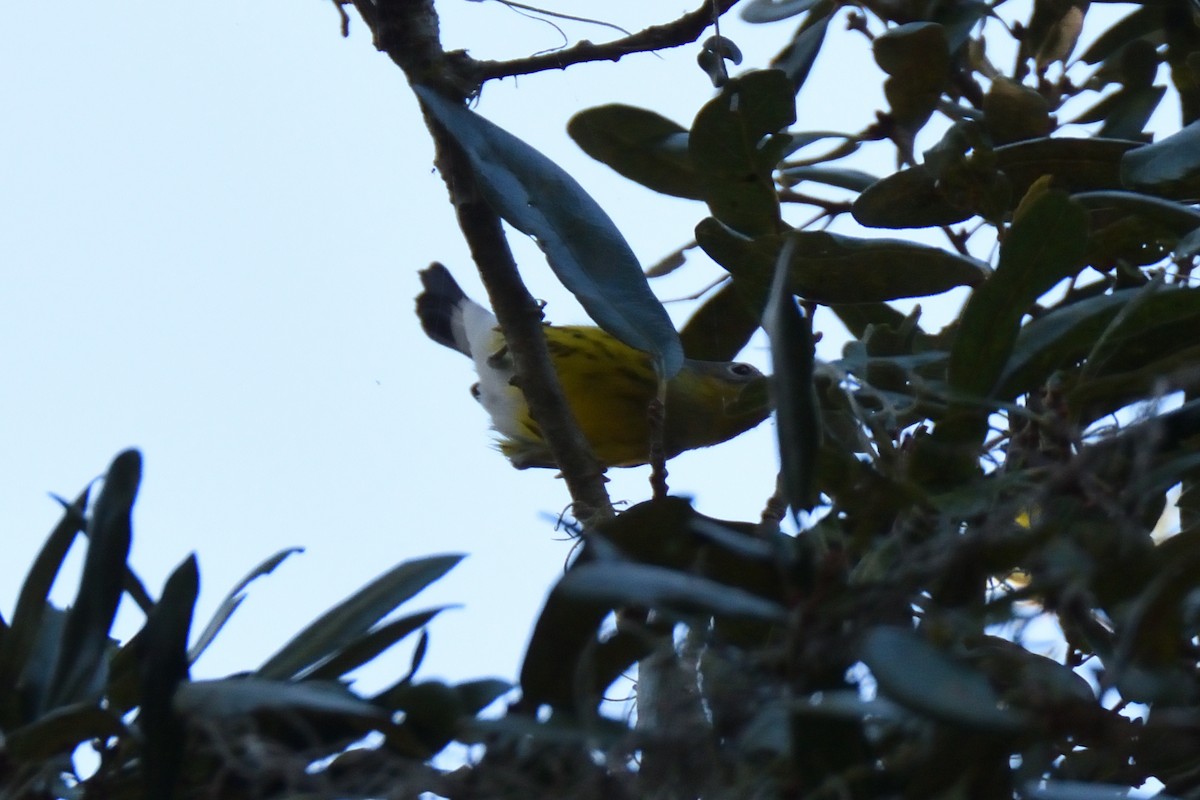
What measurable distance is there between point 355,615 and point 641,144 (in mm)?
1461

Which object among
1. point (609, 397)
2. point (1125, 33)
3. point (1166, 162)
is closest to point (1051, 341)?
point (1166, 162)

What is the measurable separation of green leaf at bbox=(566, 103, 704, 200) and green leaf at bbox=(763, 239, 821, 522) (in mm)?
Answer: 1477

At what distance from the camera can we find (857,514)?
2.75 feet

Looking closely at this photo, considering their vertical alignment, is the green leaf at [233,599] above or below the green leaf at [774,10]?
below

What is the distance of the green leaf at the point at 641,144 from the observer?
2252 mm

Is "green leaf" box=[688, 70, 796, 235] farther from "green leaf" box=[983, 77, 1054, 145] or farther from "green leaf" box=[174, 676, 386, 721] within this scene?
"green leaf" box=[174, 676, 386, 721]

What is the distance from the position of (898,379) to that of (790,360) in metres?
0.81

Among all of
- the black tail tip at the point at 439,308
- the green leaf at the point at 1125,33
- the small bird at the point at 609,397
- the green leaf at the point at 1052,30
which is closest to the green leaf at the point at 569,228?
the green leaf at the point at 1052,30

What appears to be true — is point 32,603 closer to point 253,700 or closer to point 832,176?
point 253,700

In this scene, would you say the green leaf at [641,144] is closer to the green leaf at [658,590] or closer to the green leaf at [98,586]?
the green leaf at [98,586]

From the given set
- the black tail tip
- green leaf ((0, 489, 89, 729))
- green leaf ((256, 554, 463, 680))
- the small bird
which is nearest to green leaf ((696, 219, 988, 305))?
green leaf ((256, 554, 463, 680))

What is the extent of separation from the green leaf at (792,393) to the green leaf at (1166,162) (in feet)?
2.73

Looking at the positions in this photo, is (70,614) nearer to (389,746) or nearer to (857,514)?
(389,746)

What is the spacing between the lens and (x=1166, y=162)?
1.45 m
